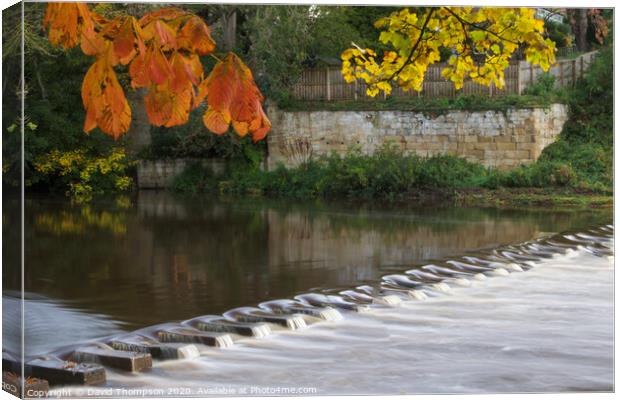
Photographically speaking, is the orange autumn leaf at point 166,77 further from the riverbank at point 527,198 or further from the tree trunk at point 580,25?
the riverbank at point 527,198

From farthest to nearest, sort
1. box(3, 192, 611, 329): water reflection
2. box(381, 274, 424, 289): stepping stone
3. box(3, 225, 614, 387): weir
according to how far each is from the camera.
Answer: box(381, 274, 424, 289): stepping stone < box(3, 192, 611, 329): water reflection < box(3, 225, 614, 387): weir

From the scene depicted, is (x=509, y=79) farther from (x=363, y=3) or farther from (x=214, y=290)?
(x=214, y=290)

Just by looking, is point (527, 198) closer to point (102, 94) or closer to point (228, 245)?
point (228, 245)

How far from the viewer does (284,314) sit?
8.14 meters

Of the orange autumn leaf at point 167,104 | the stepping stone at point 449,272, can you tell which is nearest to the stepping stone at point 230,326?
the stepping stone at point 449,272

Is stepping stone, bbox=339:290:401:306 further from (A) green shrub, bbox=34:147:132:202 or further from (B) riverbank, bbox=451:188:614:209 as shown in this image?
(A) green shrub, bbox=34:147:132:202

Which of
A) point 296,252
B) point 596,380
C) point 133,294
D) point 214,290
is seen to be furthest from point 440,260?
point 596,380

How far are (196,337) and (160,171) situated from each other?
1535 mm

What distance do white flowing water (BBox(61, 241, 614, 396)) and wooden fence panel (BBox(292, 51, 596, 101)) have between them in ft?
4.81

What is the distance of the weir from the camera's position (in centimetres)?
623

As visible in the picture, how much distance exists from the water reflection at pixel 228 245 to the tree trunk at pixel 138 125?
0.72 m

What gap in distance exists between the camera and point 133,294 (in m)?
8.48

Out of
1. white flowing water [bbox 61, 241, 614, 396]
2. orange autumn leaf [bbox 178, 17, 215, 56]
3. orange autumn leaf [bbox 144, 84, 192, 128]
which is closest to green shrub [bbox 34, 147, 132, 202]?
white flowing water [bbox 61, 241, 614, 396]

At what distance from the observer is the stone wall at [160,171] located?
7.75 meters
